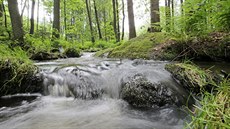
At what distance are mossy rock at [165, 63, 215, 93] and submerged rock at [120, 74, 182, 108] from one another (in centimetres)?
33

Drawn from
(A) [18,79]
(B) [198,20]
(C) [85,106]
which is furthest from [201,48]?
(A) [18,79]

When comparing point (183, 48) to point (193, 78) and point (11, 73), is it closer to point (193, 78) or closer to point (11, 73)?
point (193, 78)

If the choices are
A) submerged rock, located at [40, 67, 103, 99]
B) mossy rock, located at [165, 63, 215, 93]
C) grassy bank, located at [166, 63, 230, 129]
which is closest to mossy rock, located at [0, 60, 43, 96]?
submerged rock, located at [40, 67, 103, 99]

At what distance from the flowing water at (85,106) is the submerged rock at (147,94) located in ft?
0.29

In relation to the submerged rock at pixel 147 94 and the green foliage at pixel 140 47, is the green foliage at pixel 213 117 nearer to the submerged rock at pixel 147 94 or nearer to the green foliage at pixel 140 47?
the submerged rock at pixel 147 94

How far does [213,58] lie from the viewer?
4996mm

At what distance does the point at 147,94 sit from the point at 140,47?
3.71 metres

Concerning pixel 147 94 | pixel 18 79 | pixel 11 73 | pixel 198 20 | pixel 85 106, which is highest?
pixel 198 20

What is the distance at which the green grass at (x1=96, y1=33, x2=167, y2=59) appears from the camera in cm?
636

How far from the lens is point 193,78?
3.21 meters

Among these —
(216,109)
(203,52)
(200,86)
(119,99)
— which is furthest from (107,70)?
(216,109)

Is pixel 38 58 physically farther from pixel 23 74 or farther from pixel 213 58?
pixel 213 58

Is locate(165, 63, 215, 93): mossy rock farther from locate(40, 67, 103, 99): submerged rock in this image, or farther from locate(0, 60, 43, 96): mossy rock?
locate(0, 60, 43, 96): mossy rock

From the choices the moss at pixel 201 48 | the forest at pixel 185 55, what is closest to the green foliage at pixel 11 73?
the forest at pixel 185 55
